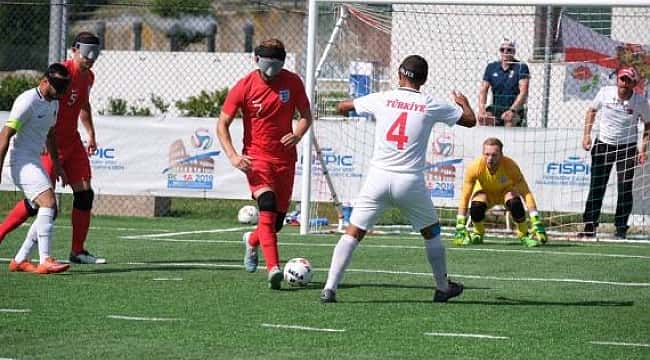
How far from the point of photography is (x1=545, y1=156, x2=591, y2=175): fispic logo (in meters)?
16.5

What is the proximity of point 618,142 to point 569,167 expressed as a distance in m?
0.83

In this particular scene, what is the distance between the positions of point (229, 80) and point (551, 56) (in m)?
16.7

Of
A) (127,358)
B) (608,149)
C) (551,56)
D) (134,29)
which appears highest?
(134,29)

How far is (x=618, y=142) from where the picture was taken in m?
16.0

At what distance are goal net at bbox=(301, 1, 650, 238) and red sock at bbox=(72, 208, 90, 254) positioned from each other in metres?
4.16

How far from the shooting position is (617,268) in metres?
12.4

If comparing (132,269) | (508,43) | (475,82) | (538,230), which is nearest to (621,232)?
(538,230)

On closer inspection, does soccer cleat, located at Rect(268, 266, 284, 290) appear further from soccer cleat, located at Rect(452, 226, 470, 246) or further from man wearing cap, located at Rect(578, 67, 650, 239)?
man wearing cap, located at Rect(578, 67, 650, 239)

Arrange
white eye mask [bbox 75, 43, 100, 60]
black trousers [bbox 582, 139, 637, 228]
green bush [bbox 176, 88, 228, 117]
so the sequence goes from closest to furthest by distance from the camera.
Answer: white eye mask [bbox 75, 43, 100, 60], black trousers [bbox 582, 139, 637, 228], green bush [bbox 176, 88, 228, 117]

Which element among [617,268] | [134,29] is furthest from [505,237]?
[134,29]

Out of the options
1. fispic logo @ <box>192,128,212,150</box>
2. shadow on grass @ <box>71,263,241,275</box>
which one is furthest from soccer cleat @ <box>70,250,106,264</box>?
fispic logo @ <box>192,128,212,150</box>

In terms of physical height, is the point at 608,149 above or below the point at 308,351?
above

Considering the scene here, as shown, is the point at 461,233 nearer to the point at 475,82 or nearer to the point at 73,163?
the point at 475,82

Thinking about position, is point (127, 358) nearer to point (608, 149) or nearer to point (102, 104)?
point (608, 149)
